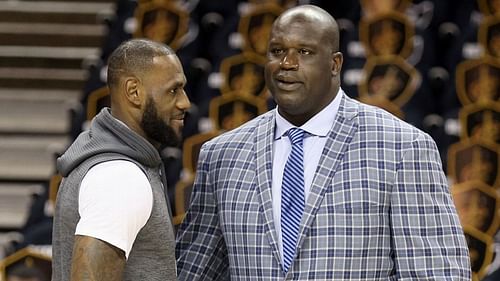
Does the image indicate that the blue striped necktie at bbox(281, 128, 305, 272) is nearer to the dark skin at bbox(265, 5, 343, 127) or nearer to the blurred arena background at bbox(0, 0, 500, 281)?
the dark skin at bbox(265, 5, 343, 127)

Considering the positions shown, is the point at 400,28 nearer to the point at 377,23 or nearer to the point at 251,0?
the point at 377,23

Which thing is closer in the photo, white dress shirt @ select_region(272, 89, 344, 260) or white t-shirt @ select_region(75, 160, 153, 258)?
white t-shirt @ select_region(75, 160, 153, 258)

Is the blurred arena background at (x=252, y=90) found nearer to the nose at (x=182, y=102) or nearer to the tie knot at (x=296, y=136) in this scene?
the tie knot at (x=296, y=136)

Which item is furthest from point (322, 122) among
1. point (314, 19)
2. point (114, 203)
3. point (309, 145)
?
point (114, 203)

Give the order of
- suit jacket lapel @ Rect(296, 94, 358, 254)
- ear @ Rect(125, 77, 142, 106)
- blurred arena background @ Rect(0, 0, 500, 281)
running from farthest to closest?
blurred arena background @ Rect(0, 0, 500, 281) → suit jacket lapel @ Rect(296, 94, 358, 254) → ear @ Rect(125, 77, 142, 106)

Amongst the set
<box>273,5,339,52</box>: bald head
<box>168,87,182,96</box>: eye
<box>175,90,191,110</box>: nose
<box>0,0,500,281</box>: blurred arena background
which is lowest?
<box>0,0,500,281</box>: blurred arena background

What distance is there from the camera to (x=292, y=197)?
1417mm

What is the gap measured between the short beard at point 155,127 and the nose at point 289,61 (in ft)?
0.57

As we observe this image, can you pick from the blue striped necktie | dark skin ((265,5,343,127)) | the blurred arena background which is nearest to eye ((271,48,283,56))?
dark skin ((265,5,343,127))

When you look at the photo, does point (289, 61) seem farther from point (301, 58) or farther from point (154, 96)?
point (154, 96)

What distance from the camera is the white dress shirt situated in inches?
56.2

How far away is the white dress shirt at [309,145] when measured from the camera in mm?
1428

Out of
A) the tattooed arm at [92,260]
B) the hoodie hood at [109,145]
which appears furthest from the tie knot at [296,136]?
the tattooed arm at [92,260]

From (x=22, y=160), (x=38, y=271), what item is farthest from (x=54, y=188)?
(x=22, y=160)
